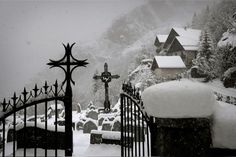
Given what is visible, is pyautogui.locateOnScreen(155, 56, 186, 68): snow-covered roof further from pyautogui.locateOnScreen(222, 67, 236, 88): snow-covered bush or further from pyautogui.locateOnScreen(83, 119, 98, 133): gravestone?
pyautogui.locateOnScreen(83, 119, 98, 133): gravestone

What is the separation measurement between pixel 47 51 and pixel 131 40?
102 ft

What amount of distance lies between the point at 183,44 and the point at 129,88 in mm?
26054

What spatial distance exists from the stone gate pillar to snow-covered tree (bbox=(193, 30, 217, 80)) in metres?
20.5

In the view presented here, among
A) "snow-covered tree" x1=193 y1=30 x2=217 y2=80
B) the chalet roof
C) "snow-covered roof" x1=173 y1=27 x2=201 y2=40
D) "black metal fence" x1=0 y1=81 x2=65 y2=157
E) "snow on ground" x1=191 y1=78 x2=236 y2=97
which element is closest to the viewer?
"black metal fence" x1=0 y1=81 x2=65 y2=157

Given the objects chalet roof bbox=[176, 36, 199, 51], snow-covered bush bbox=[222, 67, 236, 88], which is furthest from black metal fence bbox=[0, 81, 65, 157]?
chalet roof bbox=[176, 36, 199, 51]

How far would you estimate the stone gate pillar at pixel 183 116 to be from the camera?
2092 mm

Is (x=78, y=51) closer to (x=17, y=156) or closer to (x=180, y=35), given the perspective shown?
(x=180, y=35)

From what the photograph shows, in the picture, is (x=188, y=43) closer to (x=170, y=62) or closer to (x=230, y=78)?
(x=170, y=62)

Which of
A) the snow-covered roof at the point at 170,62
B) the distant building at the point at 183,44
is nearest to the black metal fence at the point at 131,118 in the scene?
the snow-covered roof at the point at 170,62

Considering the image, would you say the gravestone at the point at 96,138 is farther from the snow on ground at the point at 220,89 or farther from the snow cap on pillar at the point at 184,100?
the snow on ground at the point at 220,89

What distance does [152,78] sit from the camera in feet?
87.4

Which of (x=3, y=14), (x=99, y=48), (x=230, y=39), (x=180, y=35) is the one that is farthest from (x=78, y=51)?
(x=230, y=39)

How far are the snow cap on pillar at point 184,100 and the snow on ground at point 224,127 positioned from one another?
0.12m

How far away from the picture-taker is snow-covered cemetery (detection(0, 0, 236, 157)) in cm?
219
